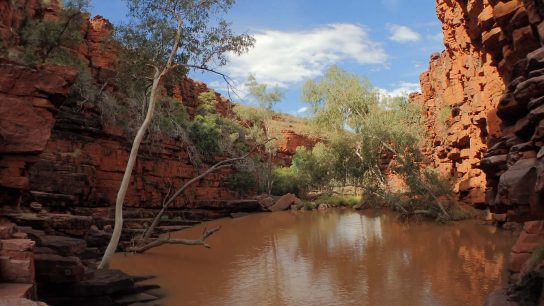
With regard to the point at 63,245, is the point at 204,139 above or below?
above

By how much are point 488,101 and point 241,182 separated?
18440mm

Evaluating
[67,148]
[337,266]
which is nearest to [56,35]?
[67,148]

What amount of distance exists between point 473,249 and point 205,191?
17129 millimetres

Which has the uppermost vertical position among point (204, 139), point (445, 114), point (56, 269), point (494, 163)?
point (445, 114)

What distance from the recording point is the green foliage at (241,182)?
31.4 m

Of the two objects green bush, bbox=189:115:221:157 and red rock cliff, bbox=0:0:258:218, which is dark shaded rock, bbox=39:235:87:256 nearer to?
red rock cliff, bbox=0:0:258:218

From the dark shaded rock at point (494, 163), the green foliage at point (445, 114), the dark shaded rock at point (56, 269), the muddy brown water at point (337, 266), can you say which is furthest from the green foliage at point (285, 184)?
the dark shaded rock at point (56, 269)

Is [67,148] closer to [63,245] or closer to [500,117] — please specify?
[63,245]

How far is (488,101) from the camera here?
18.1 m

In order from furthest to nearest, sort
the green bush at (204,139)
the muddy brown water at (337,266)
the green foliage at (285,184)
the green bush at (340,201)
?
the green foliage at (285,184) → the green bush at (340,201) → the green bush at (204,139) → the muddy brown water at (337,266)

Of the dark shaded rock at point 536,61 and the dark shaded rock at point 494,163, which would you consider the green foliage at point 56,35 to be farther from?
the dark shaded rock at point 536,61

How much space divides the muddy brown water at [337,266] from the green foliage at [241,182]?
11.3m

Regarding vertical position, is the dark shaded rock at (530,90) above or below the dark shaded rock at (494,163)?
above

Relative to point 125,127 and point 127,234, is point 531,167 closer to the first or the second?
point 127,234
